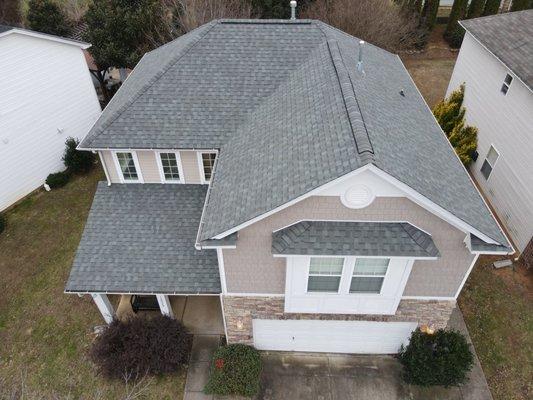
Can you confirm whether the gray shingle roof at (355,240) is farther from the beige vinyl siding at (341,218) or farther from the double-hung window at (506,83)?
the double-hung window at (506,83)

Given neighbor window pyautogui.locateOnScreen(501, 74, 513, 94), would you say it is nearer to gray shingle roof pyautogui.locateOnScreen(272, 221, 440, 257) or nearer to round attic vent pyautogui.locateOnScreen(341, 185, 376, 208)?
gray shingle roof pyautogui.locateOnScreen(272, 221, 440, 257)

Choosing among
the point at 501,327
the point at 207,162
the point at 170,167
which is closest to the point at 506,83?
the point at 501,327

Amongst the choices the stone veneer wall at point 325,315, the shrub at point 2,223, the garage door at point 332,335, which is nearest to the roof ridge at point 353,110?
the stone veneer wall at point 325,315

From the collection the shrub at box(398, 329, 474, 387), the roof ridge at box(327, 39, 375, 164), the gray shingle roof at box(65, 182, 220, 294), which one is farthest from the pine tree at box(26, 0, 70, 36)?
the shrub at box(398, 329, 474, 387)

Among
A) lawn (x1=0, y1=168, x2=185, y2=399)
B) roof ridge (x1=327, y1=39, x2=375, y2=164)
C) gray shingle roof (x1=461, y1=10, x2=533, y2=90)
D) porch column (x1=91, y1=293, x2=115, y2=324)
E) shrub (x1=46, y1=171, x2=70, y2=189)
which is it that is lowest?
lawn (x1=0, y1=168, x2=185, y2=399)

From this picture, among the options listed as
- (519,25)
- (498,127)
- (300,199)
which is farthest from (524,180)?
(300,199)

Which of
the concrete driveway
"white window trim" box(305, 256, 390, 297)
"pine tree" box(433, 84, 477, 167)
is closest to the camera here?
"white window trim" box(305, 256, 390, 297)

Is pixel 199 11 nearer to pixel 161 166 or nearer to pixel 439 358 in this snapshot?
pixel 161 166
